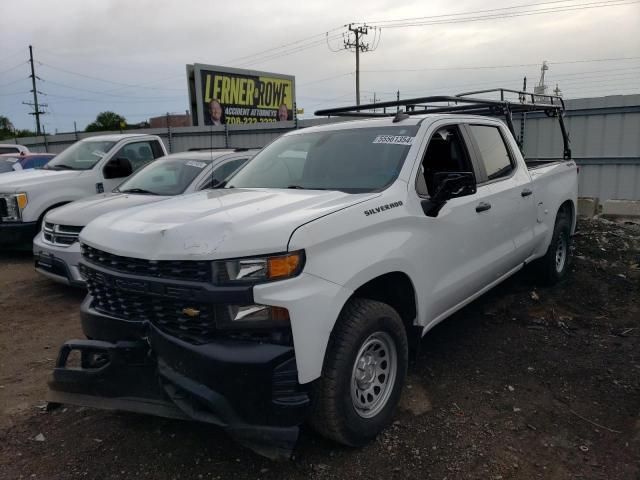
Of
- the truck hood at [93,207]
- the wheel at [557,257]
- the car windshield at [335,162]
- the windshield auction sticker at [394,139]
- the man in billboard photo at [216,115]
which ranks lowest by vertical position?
the wheel at [557,257]

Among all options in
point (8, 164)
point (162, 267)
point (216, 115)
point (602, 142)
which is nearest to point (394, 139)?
point (162, 267)

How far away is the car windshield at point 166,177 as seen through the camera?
6480 mm

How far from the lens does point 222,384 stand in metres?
2.44

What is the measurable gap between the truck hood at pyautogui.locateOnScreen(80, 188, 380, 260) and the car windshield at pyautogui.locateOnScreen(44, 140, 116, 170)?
220 inches

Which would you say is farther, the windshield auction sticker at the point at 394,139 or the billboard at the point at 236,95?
the billboard at the point at 236,95

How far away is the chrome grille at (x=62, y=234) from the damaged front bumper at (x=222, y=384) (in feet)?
11.2

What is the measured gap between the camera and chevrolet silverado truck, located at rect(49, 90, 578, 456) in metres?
2.46

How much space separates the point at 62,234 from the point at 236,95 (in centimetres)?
2183

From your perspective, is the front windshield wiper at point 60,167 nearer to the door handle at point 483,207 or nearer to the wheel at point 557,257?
the door handle at point 483,207

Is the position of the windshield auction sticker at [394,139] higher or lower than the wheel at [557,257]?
higher

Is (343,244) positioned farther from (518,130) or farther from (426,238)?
(518,130)

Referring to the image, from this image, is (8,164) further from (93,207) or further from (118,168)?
(93,207)

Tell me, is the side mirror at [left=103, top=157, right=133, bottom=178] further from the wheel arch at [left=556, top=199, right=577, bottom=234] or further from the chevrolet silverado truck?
the wheel arch at [left=556, top=199, right=577, bottom=234]

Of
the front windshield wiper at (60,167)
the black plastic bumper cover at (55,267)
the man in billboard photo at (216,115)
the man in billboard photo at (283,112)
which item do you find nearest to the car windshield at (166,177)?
the black plastic bumper cover at (55,267)
